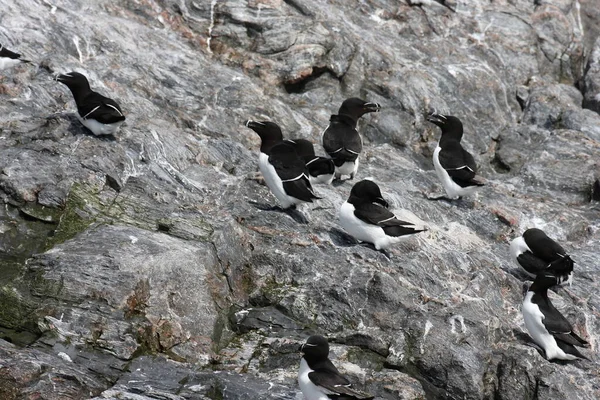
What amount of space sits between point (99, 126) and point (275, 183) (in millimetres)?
2921

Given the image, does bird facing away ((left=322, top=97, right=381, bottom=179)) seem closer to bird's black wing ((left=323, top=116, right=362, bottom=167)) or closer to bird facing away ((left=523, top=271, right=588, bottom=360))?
bird's black wing ((left=323, top=116, right=362, bottom=167))

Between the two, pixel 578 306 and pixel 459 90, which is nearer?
pixel 578 306

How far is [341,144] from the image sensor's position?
45.7 ft

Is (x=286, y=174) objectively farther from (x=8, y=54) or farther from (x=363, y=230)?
(x=8, y=54)

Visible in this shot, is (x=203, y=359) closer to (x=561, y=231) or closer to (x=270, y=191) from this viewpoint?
(x=270, y=191)

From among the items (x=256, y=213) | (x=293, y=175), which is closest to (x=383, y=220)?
(x=293, y=175)

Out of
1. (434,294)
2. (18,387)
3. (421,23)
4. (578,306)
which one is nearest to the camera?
(18,387)

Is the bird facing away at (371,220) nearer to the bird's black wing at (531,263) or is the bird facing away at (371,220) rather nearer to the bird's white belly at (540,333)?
the bird's white belly at (540,333)

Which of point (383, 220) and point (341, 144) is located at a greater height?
point (383, 220)

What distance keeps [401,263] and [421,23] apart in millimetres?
10688

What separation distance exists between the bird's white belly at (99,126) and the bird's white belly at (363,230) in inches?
153

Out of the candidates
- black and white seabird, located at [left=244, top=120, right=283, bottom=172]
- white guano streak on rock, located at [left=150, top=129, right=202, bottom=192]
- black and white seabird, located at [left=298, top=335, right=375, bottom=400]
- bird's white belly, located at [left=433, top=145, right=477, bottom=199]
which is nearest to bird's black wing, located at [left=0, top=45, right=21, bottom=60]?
white guano streak on rock, located at [left=150, top=129, right=202, bottom=192]

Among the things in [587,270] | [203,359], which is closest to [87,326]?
[203,359]

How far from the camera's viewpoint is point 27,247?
34.0 feet
